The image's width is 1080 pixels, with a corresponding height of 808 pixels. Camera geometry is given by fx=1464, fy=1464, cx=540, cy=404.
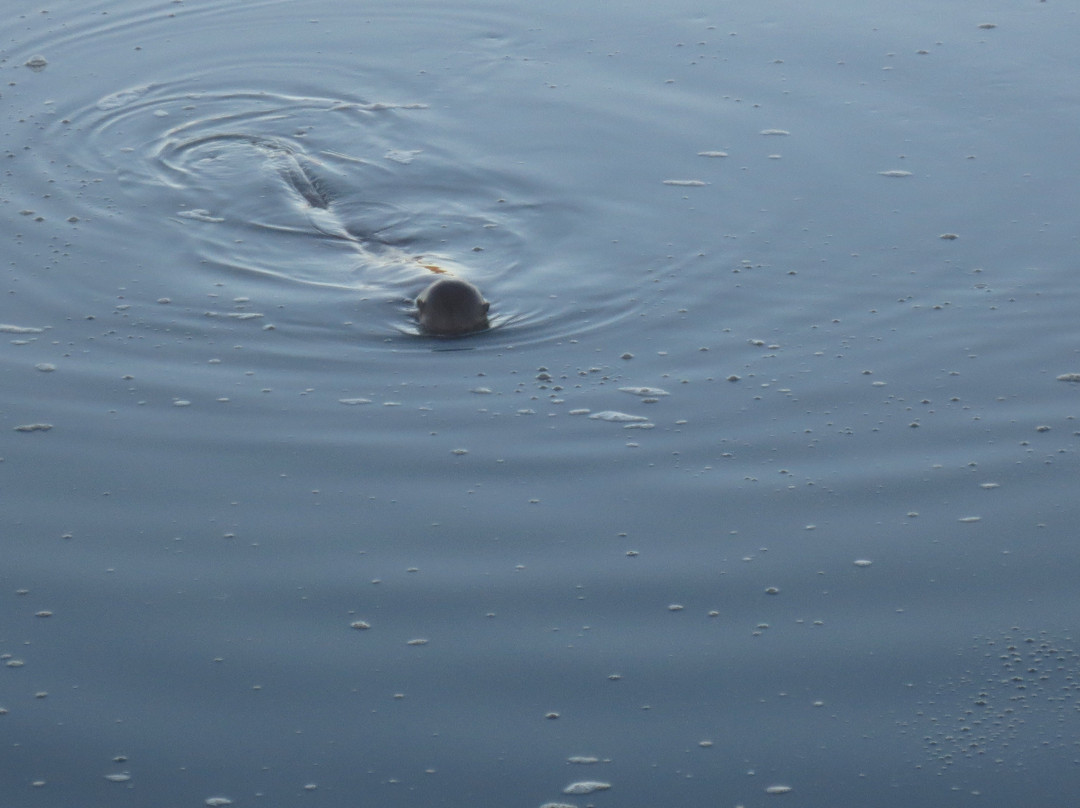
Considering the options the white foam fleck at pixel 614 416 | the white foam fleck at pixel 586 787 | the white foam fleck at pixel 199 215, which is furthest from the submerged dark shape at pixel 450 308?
the white foam fleck at pixel 586 787

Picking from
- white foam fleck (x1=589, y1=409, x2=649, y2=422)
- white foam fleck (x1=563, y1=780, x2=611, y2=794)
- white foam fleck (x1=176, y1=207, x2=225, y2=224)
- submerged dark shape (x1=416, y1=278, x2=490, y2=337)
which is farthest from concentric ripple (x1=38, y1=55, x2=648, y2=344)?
white foam fleck (x1=563, y1=780, x2=611, y2=794)

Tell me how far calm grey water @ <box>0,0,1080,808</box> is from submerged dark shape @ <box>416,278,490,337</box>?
0.11 m

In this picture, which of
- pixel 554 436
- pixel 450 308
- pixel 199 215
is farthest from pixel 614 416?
pixel 199 215

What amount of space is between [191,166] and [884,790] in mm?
7413

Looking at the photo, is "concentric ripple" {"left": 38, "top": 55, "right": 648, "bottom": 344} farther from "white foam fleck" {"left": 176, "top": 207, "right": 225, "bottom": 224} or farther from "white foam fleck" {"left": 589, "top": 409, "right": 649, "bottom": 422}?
"white foam fleck" {"left": 589, "top": 409, "right": 649, "bottom": 422}

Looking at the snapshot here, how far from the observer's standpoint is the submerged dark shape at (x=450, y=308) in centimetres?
788

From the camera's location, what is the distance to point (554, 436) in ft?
22.9

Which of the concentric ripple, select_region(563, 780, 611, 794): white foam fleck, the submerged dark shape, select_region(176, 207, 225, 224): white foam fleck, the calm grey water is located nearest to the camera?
select_region(563, 780, 611, 794): white foam fleck

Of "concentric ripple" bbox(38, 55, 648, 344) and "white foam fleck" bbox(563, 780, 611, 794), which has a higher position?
"concentric ripple" bbox(38, 55, 648, 344)

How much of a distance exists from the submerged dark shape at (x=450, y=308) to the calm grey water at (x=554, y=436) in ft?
0.35

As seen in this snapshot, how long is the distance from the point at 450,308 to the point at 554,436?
1.26 meters

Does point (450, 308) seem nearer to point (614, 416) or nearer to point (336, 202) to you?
point (614, 416)

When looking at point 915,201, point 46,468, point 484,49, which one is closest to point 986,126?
point 915,201

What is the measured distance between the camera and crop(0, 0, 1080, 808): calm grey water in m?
5.23
